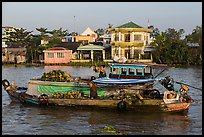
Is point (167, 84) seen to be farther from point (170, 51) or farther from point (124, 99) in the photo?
point (170, 51)

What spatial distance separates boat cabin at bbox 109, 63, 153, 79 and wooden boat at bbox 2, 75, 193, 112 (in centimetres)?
82

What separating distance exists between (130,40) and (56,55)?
980cm

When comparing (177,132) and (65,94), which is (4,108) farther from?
(177,132)

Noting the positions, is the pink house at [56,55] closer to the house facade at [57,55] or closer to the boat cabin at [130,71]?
the house facade at [57,55]

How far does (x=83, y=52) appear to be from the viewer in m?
50.4

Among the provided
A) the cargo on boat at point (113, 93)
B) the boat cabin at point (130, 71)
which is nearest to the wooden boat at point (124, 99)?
the cargo on boat at point (113, 93)

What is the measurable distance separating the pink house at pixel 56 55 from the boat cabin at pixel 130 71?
3205 centimetres

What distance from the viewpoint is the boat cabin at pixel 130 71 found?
1608cm

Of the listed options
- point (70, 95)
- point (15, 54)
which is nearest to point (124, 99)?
point (70, 95)

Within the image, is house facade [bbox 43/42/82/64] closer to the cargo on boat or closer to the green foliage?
the green foliage

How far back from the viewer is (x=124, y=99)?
1484 centimetres

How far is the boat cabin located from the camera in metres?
16.1

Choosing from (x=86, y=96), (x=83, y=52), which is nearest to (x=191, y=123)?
(x=86, y=96)

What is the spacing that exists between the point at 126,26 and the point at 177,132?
3505 centimetres
